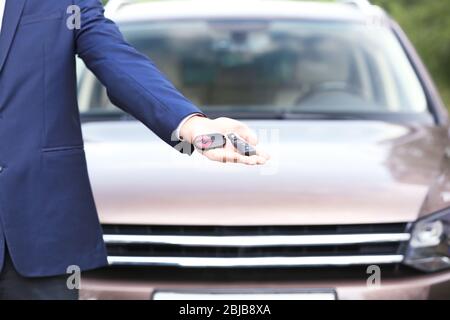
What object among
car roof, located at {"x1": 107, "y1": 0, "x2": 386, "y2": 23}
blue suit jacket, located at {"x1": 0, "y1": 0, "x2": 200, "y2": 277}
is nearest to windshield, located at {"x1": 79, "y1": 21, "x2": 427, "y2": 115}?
car roof, located at {"x1": 107, "y1": 0, "x2": 386, "y2": 23}

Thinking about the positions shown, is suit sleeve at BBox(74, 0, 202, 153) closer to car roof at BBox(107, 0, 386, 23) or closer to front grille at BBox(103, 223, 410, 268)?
front grille at BBox(103, 223, 410, 268)

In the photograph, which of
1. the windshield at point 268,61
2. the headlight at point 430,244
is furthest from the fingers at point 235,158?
the windshield at point 268,61

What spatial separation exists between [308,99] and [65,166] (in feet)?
7.35

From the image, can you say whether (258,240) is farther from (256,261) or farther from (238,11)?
(238,11)

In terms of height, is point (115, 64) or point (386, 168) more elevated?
point (115, 64)

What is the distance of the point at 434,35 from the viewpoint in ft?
40.7

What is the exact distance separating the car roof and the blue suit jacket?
2343 mm

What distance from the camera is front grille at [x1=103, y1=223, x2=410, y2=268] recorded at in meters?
2.84

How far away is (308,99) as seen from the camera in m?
4.27

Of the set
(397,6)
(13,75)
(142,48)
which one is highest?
(13,75)

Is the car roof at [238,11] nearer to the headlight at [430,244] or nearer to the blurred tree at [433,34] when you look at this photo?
the headlight at [430,244]

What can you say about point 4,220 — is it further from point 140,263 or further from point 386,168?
point 386,168
